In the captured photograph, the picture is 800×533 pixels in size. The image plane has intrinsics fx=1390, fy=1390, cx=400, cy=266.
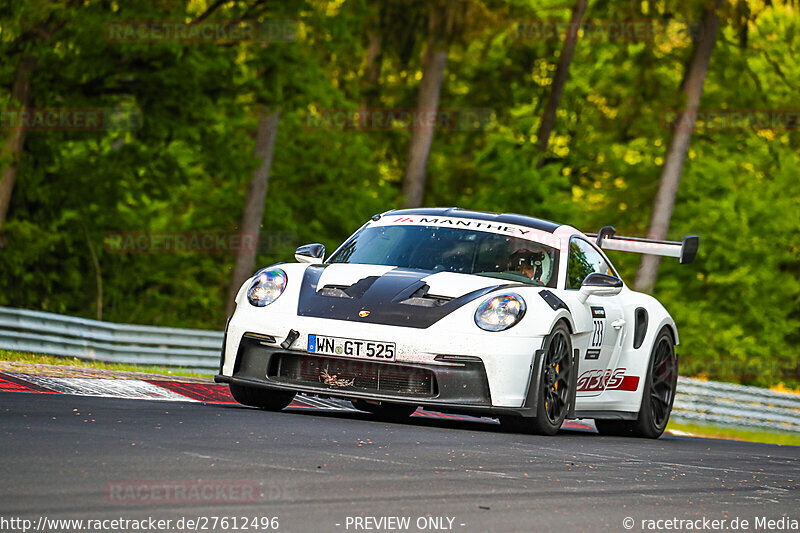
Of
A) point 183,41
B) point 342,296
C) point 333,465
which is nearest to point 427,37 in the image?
point 183,41

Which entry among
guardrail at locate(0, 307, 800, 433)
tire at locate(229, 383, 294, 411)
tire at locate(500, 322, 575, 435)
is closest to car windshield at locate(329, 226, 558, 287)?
tire at locate(500, 322, 575, 435)

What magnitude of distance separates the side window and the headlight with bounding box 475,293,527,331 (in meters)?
1.33

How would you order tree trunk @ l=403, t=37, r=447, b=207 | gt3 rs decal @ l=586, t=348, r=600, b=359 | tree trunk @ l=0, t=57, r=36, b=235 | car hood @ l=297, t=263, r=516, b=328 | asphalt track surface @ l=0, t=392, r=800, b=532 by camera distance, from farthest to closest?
tree trunk @ l=403, t=37, r=447, b=207, tree trunk @ l=0, t=57, r=36, b=235, gt3 rs decal @ l=586, t=348, r=600, b=359, car hood @ l=297, t=263, r=516, b=328, asphalt track surface @ l=0, t=392, r=800, b=532

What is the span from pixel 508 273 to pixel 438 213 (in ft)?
3.31

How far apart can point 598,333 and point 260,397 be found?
8.53ft

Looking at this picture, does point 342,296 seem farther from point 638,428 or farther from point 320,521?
point 320,521

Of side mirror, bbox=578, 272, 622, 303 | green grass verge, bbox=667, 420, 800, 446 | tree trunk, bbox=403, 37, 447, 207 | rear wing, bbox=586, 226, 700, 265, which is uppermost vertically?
tree trunk, bbox=403, 37, 447, 207

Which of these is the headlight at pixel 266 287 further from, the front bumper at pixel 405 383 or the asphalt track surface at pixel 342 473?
the asphalt track surface at pixel 342 473

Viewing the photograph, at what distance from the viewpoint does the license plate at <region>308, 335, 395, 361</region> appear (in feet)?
29.7

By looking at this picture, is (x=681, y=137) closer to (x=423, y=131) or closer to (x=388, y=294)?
(x=423, y=131)

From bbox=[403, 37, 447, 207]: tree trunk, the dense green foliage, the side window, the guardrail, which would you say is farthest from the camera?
bbox=[403, 37, 447, 207]: tree trunk

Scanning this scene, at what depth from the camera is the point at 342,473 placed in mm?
6312

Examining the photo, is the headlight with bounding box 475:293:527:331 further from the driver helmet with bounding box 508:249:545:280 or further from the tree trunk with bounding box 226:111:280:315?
the tree trunk with bounding box 226:111:280:315

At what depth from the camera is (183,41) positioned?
26.1 m
